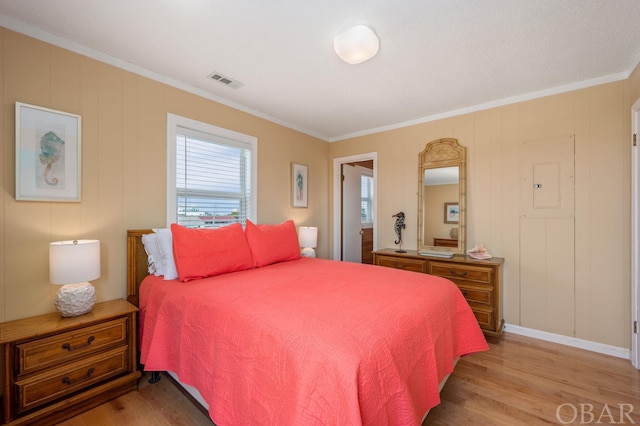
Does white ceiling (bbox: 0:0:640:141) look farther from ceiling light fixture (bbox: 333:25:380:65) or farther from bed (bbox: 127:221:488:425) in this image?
bed (bbox: 127:221:488:425)

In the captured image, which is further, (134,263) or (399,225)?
(399,225)

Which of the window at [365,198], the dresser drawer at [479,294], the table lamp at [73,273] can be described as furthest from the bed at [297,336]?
the window at [365,198]

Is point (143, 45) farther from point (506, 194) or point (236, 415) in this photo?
point (506, 194)

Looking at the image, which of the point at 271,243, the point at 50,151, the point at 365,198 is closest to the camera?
the point at 50,151

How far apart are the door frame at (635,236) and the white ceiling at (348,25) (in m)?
0.52

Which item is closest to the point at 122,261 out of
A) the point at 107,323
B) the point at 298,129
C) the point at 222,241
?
the point at 107,323

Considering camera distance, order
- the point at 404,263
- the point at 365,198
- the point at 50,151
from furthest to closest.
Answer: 1. the point at 365,198
2. the point at 404,263
3. the point at 50,151

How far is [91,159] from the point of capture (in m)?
2.11

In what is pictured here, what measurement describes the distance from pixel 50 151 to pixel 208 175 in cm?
122

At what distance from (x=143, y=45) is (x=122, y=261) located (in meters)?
1.71

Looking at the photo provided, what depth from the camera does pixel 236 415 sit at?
4.00 feet

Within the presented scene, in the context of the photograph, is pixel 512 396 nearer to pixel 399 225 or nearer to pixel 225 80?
pixel 399 225

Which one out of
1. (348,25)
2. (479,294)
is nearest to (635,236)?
(479,294)

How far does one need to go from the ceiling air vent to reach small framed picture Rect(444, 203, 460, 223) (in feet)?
9.01
